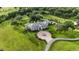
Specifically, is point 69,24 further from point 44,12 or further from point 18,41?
point 18,41

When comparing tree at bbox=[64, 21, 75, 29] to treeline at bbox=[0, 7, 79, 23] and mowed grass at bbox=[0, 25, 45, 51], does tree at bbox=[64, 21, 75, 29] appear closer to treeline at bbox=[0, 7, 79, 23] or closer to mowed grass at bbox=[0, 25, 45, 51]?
treeline at bbox=[0, 7, 79, 23]

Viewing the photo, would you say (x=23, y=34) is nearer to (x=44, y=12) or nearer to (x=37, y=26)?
(x=37, y=26)

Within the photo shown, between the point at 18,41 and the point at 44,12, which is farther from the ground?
the point at 44,12

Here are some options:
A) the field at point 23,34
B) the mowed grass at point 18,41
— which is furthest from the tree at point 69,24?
the mowed grass at point 18,41

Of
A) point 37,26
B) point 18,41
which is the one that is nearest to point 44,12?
point 37,26

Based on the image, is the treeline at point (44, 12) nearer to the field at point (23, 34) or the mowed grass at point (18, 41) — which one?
the field at point (23, 34)
